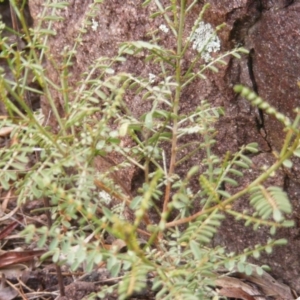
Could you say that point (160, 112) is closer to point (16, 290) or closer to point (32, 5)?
point (16, 290)

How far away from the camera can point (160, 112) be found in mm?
1532

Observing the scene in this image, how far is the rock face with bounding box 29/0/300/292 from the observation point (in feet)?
6.33

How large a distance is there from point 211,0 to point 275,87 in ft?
1.09

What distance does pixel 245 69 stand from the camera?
6.62 ft

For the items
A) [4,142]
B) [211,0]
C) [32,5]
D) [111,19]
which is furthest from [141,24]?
[4,142]

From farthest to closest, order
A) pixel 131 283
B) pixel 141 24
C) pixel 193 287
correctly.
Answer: pixel 141 24 → pixel 193 287 → pixel 131 283

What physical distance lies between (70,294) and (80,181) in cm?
79

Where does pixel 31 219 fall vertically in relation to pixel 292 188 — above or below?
below

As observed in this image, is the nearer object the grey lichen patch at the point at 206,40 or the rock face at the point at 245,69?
the rock face at the point at 245,69

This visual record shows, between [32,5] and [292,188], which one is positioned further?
[32,5]

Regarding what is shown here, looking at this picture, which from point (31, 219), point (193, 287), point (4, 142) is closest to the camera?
point (193, 287)


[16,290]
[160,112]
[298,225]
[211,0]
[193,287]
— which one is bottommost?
[16,290]

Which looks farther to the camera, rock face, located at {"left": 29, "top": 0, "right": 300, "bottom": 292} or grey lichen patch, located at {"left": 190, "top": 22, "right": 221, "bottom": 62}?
grey lichen patch, located at {"left": 190, "top": 22, "right": 221, "bottom": 62}

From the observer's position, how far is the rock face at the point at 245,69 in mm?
1929
